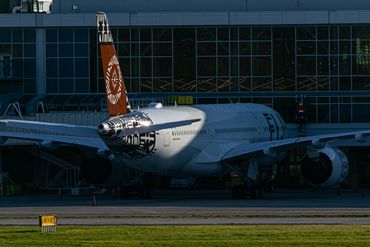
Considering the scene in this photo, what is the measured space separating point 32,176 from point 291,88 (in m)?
18.5

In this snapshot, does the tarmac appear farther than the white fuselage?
No

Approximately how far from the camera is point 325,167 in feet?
211

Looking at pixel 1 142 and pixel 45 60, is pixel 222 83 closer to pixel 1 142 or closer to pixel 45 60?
pixel 45 60

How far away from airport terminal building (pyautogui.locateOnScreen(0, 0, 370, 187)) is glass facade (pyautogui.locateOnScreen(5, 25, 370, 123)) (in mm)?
68

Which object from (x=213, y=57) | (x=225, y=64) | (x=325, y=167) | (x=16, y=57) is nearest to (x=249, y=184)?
(x=325, y=167)

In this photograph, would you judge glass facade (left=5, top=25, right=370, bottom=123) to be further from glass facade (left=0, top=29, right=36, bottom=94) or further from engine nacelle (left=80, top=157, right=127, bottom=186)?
engine nacelle (left=80, top=157, right=127, bottom=186)

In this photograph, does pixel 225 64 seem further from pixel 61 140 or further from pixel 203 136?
pixel 61 140

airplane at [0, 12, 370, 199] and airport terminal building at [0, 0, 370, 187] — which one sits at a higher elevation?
airport terminal building at [0, 0, 370, 187]

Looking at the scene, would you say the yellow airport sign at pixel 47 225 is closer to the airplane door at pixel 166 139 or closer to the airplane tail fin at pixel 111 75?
the airplane tail fin at pixel 111 75

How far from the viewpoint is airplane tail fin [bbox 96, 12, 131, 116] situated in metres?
57.7

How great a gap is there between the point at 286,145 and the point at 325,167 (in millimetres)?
3047

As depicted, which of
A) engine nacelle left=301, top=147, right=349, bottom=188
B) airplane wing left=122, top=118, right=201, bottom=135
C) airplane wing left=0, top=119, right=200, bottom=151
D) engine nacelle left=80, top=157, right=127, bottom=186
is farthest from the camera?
engine nacelle left=80, top=157, right=127, bottom=186

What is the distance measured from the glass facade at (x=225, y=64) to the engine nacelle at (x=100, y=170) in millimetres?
17536

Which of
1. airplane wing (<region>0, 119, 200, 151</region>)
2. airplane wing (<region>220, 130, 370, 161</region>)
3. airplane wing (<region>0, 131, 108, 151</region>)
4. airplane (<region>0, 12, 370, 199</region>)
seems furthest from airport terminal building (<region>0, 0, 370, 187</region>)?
airplane wing (<region>220, 130, 370, 161</region>)
